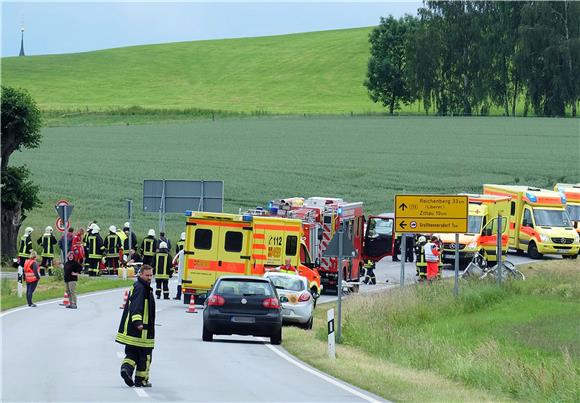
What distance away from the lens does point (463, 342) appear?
26.8 metres

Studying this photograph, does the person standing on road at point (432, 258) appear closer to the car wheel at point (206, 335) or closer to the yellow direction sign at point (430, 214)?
the yellow direction sign at point (430, 214)

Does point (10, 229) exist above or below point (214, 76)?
below

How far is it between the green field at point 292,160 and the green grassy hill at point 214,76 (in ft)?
72.3

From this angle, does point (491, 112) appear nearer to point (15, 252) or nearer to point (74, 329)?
point (15, 252)

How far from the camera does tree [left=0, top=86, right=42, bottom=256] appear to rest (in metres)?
44.7

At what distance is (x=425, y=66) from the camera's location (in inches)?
4594

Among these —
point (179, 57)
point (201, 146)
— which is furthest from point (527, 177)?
point (179, 57)

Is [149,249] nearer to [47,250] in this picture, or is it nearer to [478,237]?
[47,250]

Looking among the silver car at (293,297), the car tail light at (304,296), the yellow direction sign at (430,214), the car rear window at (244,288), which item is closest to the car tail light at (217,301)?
the car rear window at (244,288)

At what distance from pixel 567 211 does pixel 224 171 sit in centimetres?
2505

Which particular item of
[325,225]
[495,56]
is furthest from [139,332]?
[495,56]

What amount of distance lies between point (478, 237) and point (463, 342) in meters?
20.4

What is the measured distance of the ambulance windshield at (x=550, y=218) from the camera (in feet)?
165

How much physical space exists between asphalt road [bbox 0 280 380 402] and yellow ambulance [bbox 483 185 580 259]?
24.0m
